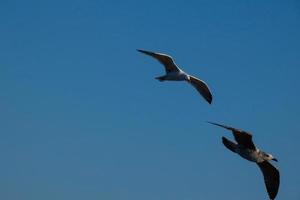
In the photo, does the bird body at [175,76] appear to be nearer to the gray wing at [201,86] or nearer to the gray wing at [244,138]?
the gray wing at [201,86]

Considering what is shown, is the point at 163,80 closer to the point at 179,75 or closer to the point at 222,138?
the point at 179,75

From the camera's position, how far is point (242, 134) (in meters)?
24.1

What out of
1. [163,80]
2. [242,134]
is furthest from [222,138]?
[163,80]

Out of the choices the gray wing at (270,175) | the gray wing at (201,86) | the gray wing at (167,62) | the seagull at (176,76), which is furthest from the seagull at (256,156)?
the gray wing at (167,62)

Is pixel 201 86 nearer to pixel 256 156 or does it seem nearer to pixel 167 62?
pixel 167 62

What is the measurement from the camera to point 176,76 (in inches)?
1149

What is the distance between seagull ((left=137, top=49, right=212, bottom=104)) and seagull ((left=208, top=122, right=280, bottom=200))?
16.1 feet

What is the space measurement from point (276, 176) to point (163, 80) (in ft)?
19.6

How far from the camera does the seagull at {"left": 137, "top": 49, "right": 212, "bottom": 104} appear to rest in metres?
28.8

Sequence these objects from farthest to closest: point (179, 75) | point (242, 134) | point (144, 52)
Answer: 1. point (179, 75)
2. point (144, 52)
3. point (242, 134)

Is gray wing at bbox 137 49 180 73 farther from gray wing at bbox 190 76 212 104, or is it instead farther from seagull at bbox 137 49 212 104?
gray wing at bbox 190 76 212 104

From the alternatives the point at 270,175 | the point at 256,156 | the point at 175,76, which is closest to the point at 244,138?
the point at 256,156

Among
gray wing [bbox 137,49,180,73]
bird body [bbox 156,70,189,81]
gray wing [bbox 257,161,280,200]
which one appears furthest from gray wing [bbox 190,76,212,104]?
gray wing [bbox 257,161,280,200]

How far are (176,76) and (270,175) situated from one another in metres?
6.11
